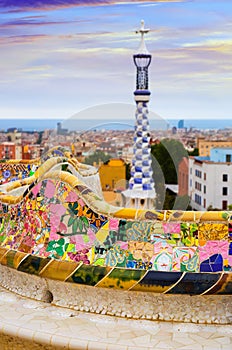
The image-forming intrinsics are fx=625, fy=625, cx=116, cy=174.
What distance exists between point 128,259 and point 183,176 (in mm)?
24750

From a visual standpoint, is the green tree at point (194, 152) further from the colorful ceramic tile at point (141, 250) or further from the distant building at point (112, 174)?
the colorful ceramic tile at point (141, 250)

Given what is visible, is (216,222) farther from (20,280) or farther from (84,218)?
(20,280)

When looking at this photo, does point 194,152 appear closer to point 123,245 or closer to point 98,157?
point 98,157

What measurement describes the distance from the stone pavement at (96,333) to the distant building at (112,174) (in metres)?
8.31

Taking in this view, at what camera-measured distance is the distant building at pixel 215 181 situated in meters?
27.8

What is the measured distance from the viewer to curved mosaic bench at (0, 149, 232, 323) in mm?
5023

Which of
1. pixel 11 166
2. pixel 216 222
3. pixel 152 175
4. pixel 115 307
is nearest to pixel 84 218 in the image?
pixel 115 307

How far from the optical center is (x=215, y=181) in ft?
91.8

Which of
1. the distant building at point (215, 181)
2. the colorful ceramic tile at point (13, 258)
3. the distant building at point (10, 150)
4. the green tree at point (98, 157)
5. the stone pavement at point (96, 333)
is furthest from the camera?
the distant building at point (215, 181)

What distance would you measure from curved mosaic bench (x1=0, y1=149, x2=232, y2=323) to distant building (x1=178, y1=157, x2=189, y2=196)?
23.2 metres

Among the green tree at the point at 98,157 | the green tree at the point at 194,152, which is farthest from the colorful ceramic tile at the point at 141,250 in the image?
the green tree at the point at 194,152

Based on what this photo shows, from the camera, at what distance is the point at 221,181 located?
27.9 m

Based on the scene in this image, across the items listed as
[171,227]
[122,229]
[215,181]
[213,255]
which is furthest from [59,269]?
[215,181]

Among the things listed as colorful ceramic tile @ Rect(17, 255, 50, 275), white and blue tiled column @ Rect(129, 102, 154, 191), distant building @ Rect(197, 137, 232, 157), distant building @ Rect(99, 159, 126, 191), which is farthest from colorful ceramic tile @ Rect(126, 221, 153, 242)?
distant building @ Rect(197, 137, 232, 157)
